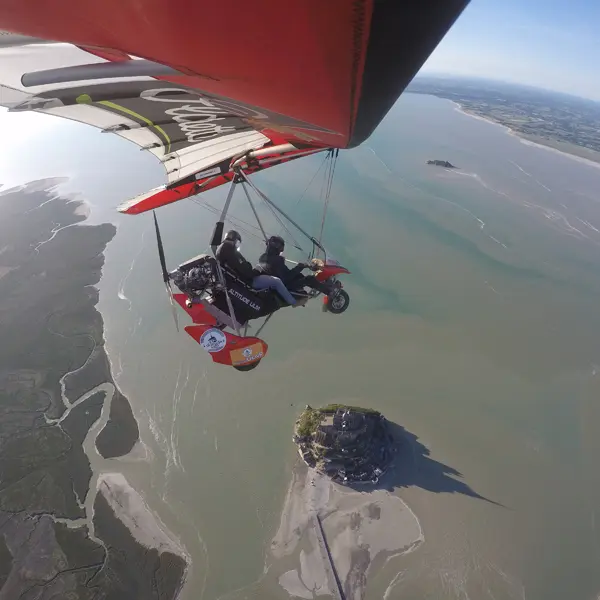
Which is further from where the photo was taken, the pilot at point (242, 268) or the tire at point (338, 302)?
the tire at point (338, 302)

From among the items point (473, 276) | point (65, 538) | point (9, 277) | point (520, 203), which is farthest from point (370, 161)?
point (65, 538)

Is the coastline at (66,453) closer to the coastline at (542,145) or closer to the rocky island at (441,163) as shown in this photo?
the rocky island at (441,163)

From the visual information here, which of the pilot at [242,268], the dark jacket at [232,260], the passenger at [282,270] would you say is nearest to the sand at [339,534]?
the passenger at [282,270]

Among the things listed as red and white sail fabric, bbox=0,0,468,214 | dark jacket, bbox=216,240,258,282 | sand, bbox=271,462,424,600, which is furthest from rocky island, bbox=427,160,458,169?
red and white sail fabric, bbox=0,0,468,214

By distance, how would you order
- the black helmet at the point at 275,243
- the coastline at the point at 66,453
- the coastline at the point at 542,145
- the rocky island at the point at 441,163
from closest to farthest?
the black helmet at the point at 275,243
the coastline at the point at 66,453
the rocky island at the point at 441,163
the coastline at the point at 542,145

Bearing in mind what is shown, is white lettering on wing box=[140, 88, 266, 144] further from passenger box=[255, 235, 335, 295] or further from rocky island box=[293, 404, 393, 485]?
rocky island box=[293, 404, 393, 485]

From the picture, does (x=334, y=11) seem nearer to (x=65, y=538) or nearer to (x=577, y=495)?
(x=65, y=538)

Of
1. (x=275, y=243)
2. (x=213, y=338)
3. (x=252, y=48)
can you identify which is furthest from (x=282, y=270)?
(x=252, y=48)
